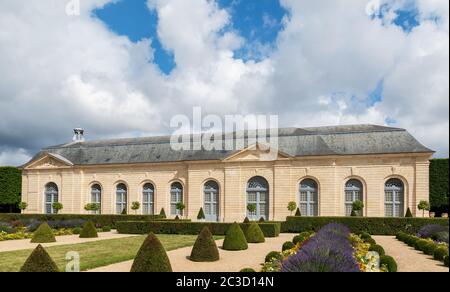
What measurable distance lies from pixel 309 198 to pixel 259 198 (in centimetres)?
342

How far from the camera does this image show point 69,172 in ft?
109

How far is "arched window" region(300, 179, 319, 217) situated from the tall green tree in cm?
2565

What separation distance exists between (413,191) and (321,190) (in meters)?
5.54

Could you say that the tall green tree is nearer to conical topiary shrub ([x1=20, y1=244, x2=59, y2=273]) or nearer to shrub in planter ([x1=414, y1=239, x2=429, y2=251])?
conical topiary shrub ([x1=20, y1=244, x2=59, y2=273])

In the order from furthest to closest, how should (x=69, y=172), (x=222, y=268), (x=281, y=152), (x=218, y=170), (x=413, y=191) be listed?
(x=69, y=172) < (x=218, y=170) < (x=281, y=152) < (x=413, y=191) < (x=222, y=268)

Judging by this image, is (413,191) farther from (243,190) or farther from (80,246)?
(80,246)

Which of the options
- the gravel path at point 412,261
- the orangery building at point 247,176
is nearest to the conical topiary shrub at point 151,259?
the gravel path at point 412,261

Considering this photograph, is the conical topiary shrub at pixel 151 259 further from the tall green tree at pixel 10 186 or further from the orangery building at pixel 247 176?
the tall green tree at pixel 10 186

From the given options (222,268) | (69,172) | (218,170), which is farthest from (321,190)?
(69,172)

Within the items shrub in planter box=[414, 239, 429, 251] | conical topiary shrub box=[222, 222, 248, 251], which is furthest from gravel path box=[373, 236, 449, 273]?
conical topiary shrub box=[222, 222, 248, 251]

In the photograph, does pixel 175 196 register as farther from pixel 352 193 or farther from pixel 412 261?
pixel 412 261

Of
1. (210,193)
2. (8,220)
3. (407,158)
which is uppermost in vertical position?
(407,158)

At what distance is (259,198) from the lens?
1097 inches
